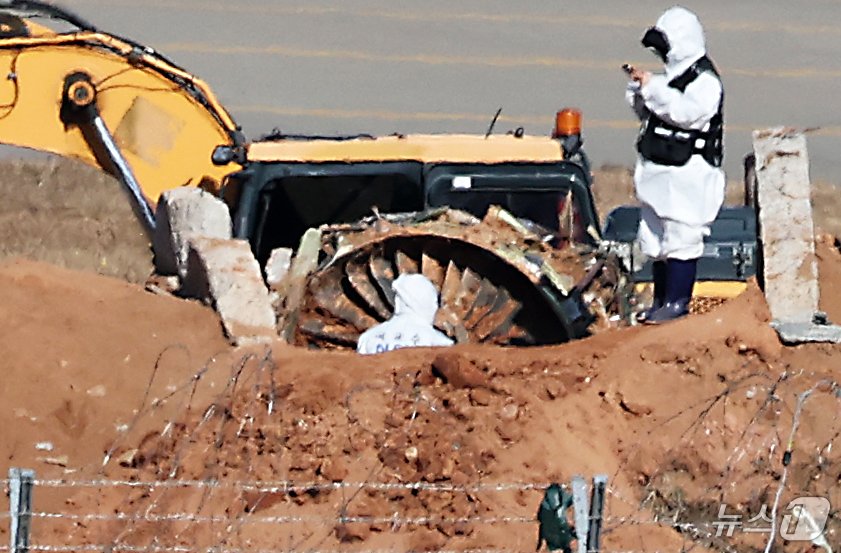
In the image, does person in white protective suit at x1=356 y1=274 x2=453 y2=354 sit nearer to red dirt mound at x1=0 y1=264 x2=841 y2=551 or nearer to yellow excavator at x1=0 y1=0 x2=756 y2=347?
yellow excavator at x1=0 y1=0 x2=756 y2=347

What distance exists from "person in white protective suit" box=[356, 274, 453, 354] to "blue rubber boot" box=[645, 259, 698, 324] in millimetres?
1083

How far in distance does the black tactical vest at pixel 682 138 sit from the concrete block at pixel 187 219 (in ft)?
7.99

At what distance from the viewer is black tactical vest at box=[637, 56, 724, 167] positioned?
10984 millimetres

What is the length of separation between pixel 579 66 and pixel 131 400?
17.1m

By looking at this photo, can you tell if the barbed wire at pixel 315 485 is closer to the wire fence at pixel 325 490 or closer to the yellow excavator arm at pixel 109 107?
the wire fence at pixel 325 490

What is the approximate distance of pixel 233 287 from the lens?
1105cm

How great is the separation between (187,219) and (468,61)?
47.1 feet

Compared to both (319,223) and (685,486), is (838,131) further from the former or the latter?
(685,486)

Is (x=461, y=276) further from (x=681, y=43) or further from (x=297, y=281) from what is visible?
(x=681, y=43)

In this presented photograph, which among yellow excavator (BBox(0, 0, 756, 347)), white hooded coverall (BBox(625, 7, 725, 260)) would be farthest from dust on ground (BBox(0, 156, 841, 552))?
yellow excavator (BBox(0, 0, 756, 347))

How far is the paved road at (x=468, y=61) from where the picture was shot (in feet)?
80.0

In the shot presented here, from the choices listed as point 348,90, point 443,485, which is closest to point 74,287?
point 443,485

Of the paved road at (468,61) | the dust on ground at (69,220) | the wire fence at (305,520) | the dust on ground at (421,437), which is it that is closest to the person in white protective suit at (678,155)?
the dust on ground at (421,437)

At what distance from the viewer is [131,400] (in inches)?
399
